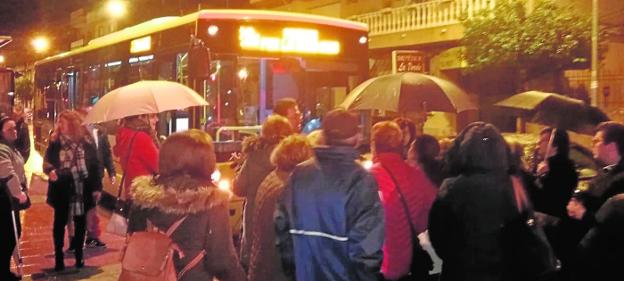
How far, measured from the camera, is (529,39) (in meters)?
17.8

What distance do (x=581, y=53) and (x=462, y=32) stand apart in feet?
12.7

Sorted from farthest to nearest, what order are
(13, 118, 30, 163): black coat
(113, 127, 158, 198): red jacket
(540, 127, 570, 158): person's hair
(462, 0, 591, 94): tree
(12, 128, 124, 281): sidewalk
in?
(462, 0, 591, 94): tree < (13, 118, 30, 163): black coat < (12, 128, 124, 281): sidewalk < (113, 127, 158, 198): red jacket < (540, 127, 570, 158): person's hair

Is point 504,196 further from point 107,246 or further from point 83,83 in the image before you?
point 83,83

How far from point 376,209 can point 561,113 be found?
271cm

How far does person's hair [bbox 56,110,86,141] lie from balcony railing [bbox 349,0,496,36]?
1394cm

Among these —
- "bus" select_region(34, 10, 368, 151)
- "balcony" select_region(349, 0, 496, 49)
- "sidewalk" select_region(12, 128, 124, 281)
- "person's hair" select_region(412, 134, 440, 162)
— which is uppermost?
"balcony" select_region(349, 0, 496, 49)

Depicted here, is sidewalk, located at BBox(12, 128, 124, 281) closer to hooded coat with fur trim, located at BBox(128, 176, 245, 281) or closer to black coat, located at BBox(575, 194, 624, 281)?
hooded coat with fur trim, located at BBox(128, 176, 245, 281)

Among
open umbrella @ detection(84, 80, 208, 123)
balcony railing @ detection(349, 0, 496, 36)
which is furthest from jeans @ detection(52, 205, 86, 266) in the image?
balcony railing @ detection(349, 0, 496, 36)

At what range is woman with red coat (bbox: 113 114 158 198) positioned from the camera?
263 inches

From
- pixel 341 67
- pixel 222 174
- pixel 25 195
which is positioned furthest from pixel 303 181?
pixel 341 67

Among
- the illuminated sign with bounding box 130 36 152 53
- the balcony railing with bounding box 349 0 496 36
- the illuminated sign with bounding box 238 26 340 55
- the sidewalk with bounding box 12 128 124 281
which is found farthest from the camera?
the balcony railing with bounding box 349 0 496 36

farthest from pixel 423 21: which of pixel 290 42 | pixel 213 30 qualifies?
pixel 213 30

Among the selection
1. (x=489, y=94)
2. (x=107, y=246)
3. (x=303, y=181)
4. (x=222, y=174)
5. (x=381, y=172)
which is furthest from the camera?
(x=489, y=94)

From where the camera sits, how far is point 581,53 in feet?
58.8
